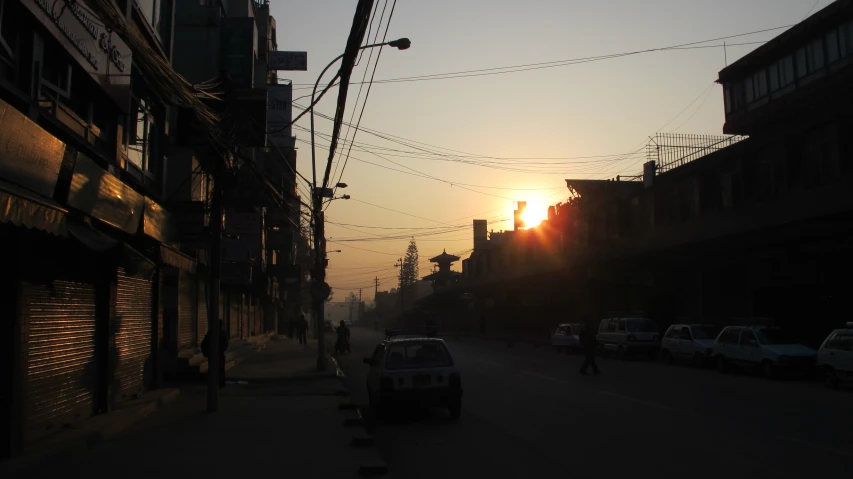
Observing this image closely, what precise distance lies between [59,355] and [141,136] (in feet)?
23.7

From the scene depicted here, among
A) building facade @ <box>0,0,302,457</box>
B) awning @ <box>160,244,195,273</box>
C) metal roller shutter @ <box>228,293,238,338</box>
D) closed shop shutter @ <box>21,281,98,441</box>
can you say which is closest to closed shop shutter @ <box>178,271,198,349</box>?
building facade @ <box>0,0,302,457</box>

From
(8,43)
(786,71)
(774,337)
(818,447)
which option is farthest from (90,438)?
(786,71)

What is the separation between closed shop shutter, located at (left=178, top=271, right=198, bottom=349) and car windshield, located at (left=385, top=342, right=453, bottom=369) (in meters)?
8.79

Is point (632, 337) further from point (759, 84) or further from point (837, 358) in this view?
point (759, 84)

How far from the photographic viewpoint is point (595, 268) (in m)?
43.9

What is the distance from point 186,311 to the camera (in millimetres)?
21359

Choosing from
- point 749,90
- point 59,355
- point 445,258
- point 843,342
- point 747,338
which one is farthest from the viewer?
point 445,258

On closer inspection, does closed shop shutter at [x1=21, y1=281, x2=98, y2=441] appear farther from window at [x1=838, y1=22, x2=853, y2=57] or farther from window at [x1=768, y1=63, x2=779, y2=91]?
window at [x1=768, y1=63, x2=779, y2=91]

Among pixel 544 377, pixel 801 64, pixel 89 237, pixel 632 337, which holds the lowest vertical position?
pixel 544 377

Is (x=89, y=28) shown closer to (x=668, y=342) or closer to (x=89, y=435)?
(x=89, y=435)

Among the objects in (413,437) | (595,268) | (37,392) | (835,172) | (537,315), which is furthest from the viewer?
(537,315)

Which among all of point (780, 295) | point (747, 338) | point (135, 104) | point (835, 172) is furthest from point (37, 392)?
point (780, 295)

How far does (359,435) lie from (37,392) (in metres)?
4.51

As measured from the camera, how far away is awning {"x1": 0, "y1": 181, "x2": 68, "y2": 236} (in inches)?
266
